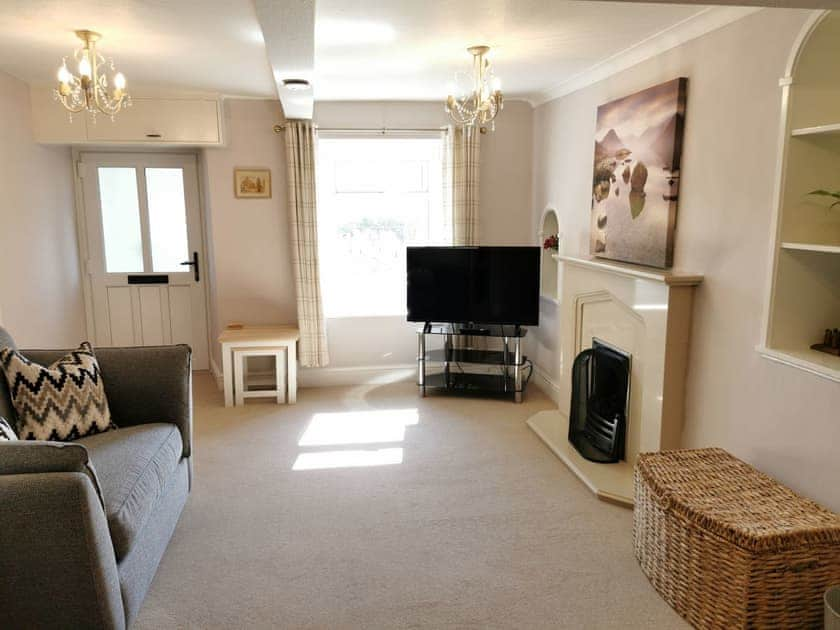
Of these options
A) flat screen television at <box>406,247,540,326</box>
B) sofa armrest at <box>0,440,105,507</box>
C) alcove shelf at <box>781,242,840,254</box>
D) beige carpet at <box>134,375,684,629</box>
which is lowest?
beige carpet at <box>134,375,684,629</box>

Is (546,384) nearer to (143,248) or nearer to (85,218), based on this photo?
(143,248)

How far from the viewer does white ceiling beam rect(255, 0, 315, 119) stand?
87.0 inches

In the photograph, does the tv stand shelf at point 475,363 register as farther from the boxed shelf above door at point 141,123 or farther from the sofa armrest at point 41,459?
Result: the sofa armrest at point 41,459

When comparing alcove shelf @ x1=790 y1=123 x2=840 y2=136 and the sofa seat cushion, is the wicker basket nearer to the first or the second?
alcove shelf @ x1=790 y1=123 x2=840 y2=136

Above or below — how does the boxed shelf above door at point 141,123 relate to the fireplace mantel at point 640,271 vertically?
above

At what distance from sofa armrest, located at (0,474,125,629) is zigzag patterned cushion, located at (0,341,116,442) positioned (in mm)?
890

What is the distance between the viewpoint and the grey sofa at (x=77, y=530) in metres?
1.91

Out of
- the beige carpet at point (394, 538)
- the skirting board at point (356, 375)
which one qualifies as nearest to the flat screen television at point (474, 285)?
the skirting board at point (356, 375)

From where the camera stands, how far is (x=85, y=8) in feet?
8.84

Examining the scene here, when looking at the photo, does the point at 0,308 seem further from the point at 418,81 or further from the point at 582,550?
the point at 582,550

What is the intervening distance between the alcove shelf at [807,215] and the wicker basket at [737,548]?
0.52m

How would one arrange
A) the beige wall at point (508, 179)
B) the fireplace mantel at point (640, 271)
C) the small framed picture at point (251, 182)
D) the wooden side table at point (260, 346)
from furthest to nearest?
the beige wall at point (508, 179), the small framed picture at point (251, 182), the wooden side table at point (260, 346), the fireplace mantel at point (640, 271)

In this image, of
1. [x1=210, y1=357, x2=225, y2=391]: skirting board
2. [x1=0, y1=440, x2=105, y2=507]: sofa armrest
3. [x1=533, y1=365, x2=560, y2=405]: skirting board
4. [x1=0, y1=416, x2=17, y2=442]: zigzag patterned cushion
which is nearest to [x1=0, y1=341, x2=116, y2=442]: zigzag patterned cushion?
[x1=0, y1=416, x2=17, y2=442]: zigzag patterned cushion

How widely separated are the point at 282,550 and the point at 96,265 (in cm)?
383
